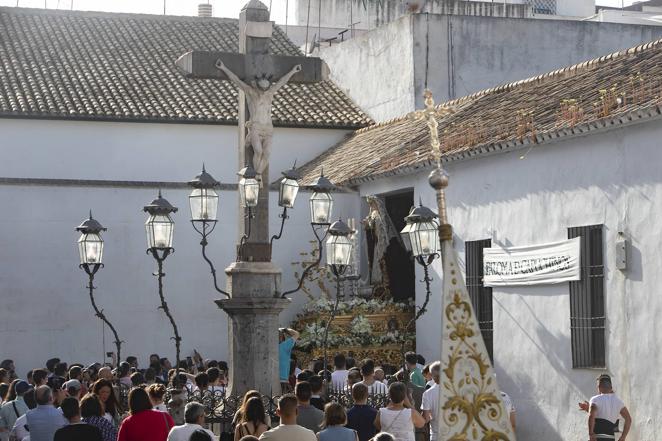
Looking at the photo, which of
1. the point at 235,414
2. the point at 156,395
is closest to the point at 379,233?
the point at 235,414

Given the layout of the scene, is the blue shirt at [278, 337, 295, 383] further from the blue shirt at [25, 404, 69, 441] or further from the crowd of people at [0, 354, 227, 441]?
the blue shirt at [25, 404, 69, 441]

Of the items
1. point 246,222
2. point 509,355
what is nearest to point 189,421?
point 246,222

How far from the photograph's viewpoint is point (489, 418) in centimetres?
812

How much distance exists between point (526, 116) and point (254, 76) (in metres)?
7.85

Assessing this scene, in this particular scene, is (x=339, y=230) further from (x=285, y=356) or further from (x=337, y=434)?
(x=337, y=434)

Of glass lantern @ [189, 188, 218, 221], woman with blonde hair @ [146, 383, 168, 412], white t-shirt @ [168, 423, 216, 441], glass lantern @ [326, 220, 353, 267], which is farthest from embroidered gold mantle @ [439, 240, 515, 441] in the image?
glass lantern @ [326, 220, 353, 267]

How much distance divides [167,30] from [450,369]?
28.4m

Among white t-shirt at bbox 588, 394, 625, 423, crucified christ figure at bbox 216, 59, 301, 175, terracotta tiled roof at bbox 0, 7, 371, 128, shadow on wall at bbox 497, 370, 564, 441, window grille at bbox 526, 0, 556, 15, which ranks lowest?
shadow on wall at bbox 497, 370, 564, 441

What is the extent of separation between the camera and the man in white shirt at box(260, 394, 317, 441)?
10.2 metres

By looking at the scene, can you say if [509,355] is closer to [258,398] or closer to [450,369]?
[258,398]

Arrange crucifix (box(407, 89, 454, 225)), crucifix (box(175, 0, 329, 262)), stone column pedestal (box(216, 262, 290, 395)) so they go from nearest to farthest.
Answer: crucifix (box(407, 89, 454, 225))
stone column pedestal (box(216, 262, 290, 395))
crucifix (box(175, 0, 329, 262))

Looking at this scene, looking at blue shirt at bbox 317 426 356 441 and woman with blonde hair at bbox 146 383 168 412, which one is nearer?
blue shirt at bbox 317 426 356 441

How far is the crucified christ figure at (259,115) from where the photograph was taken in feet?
49.4

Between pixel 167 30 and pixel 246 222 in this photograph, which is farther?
pixel 167 30
